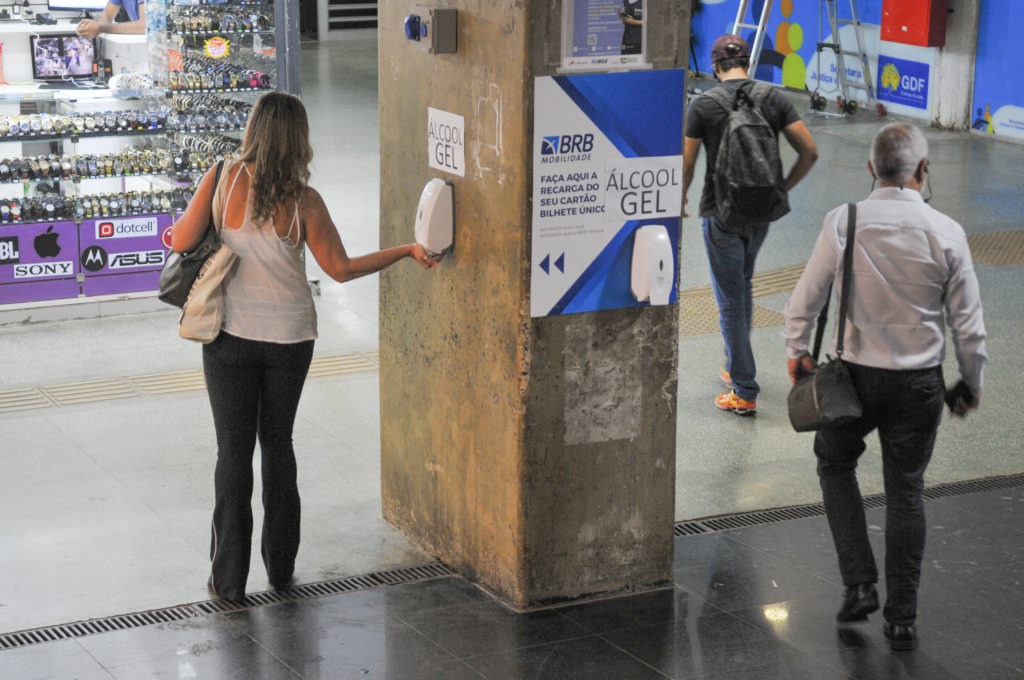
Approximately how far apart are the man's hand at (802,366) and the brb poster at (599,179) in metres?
0.47

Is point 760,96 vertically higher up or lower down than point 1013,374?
higher up

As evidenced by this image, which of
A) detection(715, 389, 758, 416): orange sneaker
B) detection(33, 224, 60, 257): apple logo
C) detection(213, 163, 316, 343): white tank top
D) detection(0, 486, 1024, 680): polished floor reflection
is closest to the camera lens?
detection(0, 486, 1024, 680): polished floor reflection

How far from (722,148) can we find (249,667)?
3.11 m

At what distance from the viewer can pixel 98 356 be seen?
295 inches

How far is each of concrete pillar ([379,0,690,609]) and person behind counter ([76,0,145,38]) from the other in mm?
4730

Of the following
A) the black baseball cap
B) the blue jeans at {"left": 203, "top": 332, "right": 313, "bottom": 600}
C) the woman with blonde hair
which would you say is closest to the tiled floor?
the blue jeans at {"left": 203, "top": 332, "right": 313, "bottom": 600}

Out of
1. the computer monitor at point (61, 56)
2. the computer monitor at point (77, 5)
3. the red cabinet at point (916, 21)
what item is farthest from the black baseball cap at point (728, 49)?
the red cabinet at point (916, 21)

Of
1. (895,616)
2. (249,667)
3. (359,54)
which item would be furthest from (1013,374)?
(359,54)

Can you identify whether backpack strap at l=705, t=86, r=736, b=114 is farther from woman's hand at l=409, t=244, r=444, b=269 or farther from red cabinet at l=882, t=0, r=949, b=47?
red cabinet at l=882, t=0, r=949, b=47

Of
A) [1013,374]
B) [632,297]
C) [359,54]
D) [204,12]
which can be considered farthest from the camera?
[359,54]

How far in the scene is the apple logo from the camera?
26.6ft

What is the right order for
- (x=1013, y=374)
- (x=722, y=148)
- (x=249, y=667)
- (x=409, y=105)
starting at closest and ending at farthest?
(x=249, y=667), (x=409, y=105), (x=722, y=148), (x=1013, y=374)

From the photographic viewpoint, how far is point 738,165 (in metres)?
6.09

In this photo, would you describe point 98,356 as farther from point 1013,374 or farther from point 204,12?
point 1013,374
